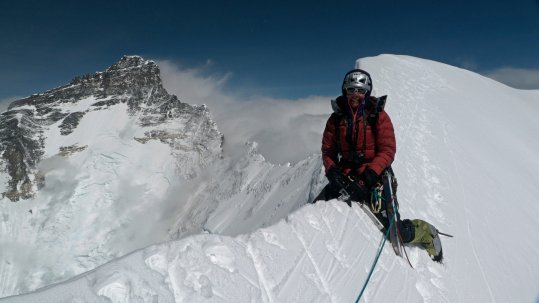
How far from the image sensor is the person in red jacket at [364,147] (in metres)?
6.05

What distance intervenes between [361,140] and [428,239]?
2.06 m

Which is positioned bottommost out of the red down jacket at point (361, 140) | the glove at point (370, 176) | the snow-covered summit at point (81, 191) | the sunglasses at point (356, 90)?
the glove at point (370, 176)

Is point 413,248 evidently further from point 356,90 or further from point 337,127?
point 356,90

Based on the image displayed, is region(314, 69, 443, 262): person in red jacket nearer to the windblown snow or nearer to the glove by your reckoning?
the glove

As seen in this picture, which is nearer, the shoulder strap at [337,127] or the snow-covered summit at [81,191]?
the shoulder strap at [337,127]

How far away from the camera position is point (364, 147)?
6270 millimetres

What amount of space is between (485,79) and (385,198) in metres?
23.9

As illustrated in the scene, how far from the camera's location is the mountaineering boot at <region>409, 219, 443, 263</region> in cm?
614

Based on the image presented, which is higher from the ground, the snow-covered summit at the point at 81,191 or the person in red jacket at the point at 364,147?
the snow-covered summit at the point at 81,191

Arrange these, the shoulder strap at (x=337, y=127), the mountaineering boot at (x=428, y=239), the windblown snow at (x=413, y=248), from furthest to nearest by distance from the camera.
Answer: the shoulder strap at (x=337, y=127) → the mountaineering boot at (x=428, y=239) → the windblown snow at (x=413, y=248)

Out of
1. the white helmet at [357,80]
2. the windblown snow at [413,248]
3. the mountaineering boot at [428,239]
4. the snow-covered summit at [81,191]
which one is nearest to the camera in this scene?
the windblown snow at [413,248]

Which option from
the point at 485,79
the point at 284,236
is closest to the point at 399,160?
the point at 284,236

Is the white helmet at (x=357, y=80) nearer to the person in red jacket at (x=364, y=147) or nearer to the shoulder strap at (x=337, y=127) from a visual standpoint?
the person in red jacket at (x=364, y=147)

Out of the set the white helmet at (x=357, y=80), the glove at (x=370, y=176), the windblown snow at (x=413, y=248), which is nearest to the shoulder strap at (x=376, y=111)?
the white helmet at (x=357, y=80)
